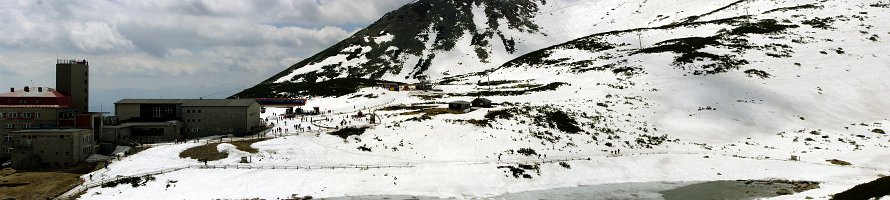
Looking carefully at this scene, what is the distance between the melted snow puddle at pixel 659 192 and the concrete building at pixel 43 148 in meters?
29.7

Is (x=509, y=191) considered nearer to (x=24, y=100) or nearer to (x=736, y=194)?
(x=736, y=194)

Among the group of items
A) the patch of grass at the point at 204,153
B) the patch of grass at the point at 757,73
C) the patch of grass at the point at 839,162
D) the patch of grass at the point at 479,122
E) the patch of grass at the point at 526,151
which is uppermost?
the patch of grass at the point at 757,73

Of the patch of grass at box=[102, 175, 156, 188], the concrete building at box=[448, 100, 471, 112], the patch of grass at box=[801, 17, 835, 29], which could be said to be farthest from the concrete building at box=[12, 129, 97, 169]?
the patch of grass at box=[801, 17, 835, 29]

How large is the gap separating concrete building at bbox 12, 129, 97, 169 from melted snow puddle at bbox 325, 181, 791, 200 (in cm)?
2967

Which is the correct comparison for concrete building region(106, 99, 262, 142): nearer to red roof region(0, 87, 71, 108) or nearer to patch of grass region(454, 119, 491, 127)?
red roof region(0, 87, 71, 108)

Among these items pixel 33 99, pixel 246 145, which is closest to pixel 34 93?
pixel 33 99

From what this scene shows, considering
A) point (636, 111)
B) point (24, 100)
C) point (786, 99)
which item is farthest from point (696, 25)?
point (24, 100)

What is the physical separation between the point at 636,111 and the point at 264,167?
54.3 m

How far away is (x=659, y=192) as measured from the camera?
46531 millimetres

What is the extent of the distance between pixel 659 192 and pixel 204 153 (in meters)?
46.5

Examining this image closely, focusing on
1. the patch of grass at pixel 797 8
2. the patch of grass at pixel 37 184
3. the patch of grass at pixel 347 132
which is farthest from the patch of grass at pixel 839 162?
the patch of grass at pixel 797 8

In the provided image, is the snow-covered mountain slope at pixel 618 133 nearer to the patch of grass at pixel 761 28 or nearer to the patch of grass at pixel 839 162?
the patch of grass at pixel 839 162

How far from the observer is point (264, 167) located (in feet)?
167

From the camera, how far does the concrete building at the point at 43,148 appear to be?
165 ft
